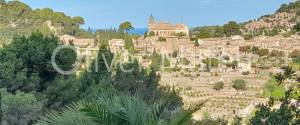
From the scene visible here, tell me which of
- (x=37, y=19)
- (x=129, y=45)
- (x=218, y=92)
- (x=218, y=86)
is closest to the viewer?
(x=218, y=92)

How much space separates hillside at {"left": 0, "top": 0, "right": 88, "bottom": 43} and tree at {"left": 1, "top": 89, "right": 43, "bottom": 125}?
33.3 meters

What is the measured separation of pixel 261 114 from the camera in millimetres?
3814

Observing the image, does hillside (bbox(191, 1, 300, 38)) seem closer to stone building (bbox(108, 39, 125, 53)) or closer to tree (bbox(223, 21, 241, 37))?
tree (bbox(223, 21, 241, 37))

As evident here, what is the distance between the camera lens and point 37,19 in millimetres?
48719

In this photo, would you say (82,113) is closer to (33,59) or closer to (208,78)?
(33,59)

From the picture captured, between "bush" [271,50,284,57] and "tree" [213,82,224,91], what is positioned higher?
"bush" [271,50,284,57]

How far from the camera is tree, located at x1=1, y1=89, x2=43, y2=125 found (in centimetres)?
965

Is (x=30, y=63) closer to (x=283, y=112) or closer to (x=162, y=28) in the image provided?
(x=283, y=112)

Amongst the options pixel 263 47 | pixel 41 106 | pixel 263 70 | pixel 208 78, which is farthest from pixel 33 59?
pixel 263 47

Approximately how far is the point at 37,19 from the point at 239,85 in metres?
23.1

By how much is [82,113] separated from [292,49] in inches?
1786

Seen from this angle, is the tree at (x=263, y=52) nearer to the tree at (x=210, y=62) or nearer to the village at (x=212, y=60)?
the village at (x=212, y=60)

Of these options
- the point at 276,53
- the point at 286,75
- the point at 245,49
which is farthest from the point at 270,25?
the point at 286,75

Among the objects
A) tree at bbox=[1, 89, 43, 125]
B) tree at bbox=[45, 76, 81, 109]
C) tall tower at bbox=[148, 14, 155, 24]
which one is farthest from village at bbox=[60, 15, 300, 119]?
tree at bbox=[1, 89, 43, 125]
